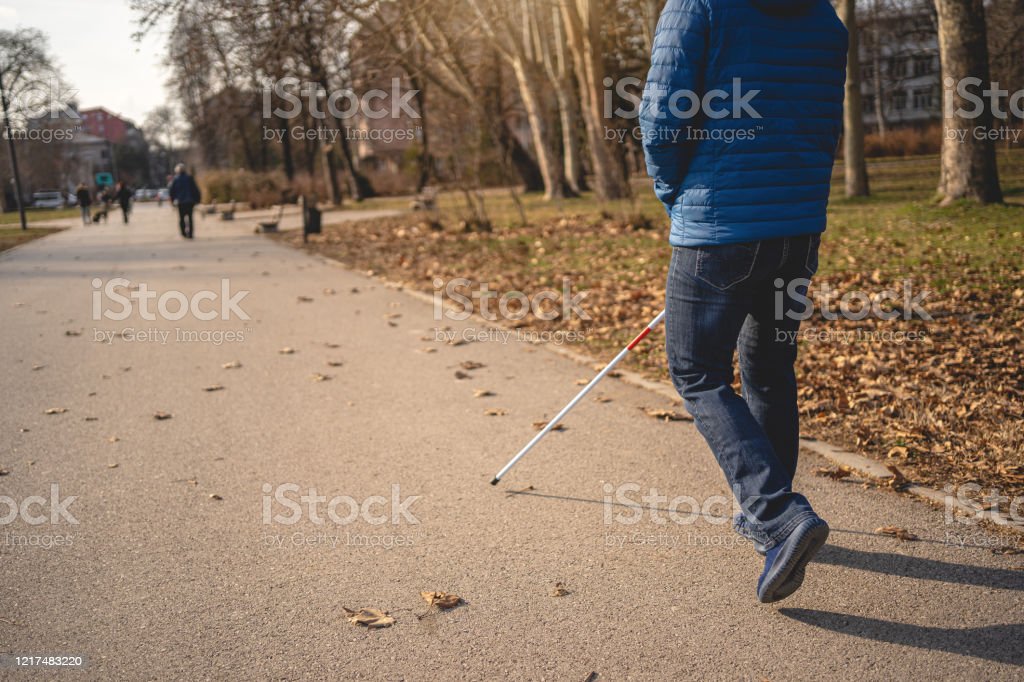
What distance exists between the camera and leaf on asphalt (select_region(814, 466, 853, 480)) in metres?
4.69

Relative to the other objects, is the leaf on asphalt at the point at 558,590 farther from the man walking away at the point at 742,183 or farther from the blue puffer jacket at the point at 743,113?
the blue puffer jacket at the point at 743,113

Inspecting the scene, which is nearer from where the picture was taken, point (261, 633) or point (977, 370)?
point (261, 633)

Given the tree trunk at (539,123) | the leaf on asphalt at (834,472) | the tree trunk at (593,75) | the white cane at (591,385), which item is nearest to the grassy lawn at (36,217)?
the tree trunk at (539,123)

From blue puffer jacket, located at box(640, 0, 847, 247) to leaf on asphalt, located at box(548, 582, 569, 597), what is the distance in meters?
1.33

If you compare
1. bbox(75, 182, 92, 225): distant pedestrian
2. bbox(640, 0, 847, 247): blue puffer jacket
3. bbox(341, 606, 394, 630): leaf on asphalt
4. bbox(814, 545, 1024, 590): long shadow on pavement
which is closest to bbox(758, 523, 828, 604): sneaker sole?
bbox(814, 545, 1024, 590): long shadow on pavement

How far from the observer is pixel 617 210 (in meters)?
19.8

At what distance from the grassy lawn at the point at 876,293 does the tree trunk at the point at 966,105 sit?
2.10 ft

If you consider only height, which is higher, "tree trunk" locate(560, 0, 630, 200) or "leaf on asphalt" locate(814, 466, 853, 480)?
"tree trunk" locate(560, 0, 630, 200)

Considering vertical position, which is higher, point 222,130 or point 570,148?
point 222,130

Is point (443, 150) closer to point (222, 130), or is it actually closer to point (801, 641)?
point (801, 641)

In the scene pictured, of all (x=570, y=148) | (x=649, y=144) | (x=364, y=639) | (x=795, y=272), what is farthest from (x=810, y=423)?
(x=570, y=148)

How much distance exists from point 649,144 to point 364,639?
6.26 feet

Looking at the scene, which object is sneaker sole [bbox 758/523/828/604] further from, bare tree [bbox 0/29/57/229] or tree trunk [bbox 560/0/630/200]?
bare tree [bbox 0/29/57/229]

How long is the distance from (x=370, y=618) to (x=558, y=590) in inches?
27.0
